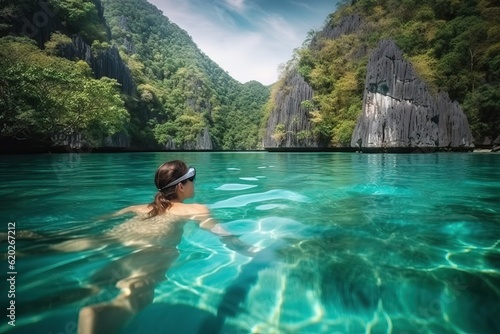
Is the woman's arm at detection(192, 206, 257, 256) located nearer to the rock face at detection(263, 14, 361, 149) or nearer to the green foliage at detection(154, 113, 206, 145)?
the rock face at detection(263, 14, 361, 149)

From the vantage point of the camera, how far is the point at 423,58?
35844mm

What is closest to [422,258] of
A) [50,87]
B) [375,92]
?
[50,87]

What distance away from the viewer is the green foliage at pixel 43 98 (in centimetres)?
1792

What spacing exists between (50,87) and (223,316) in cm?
2433

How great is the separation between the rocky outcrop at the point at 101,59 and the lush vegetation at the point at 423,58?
28918mm

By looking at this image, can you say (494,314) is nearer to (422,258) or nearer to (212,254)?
(422,258)

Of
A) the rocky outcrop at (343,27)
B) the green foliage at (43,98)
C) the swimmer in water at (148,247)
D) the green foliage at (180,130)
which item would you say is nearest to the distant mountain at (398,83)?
the rocky outcrop at (343,27)

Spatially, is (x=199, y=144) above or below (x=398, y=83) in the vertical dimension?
below

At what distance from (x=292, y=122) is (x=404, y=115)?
56.0ft

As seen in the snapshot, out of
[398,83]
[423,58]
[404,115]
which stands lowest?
[404,115]

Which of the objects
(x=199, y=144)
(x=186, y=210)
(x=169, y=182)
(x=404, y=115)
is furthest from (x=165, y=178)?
(x=199, y=144)

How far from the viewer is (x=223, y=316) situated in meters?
1.84

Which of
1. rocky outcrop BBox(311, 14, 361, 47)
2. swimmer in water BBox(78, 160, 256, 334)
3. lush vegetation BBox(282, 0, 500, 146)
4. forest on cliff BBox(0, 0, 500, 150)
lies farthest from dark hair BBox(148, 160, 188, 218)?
rocky outcrop BBox(311, 14, 361, 47)

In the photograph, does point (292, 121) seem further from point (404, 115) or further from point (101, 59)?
point (101, 59)
